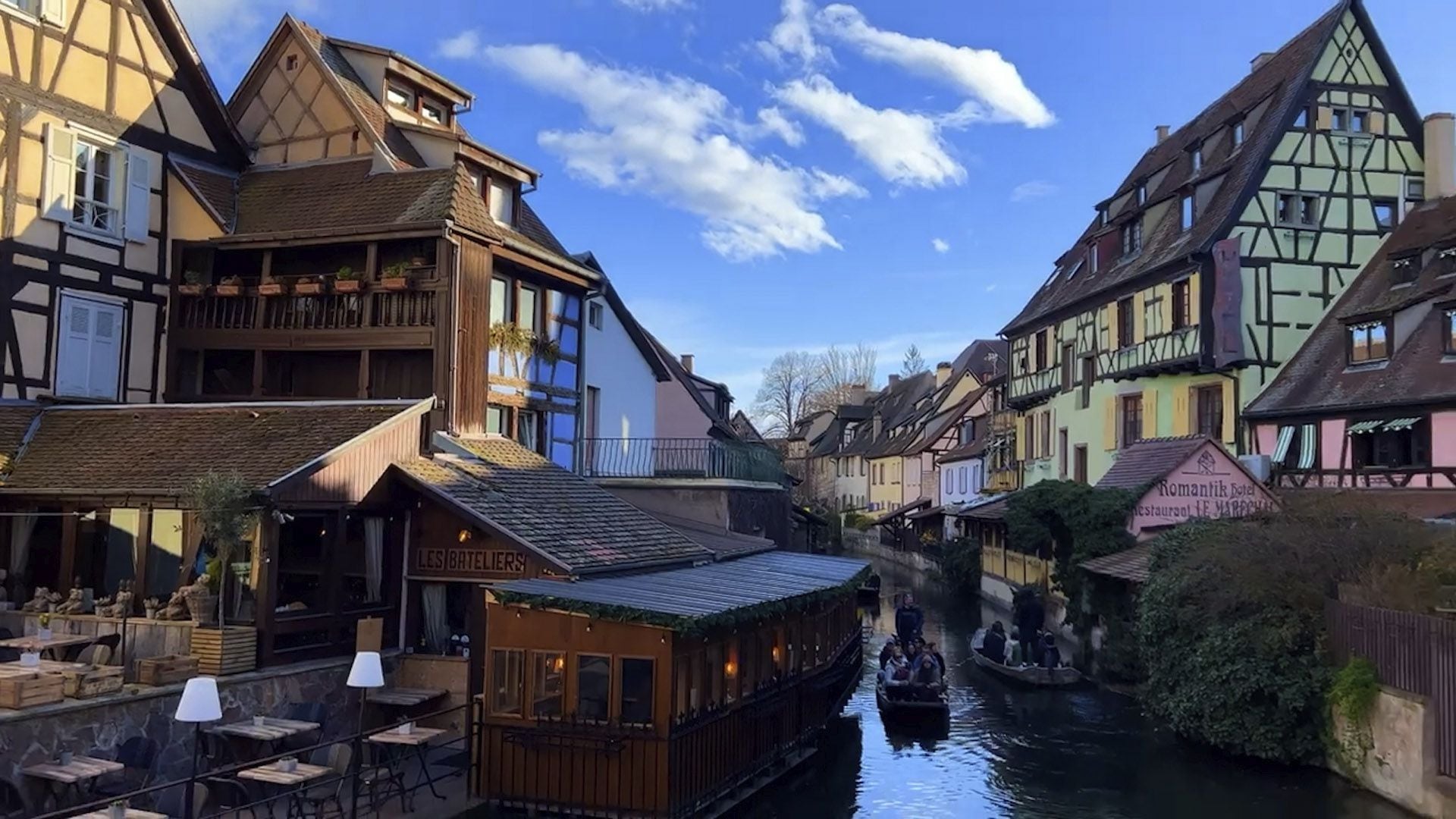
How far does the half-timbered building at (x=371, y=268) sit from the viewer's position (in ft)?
63.7

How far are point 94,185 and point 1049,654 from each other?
20.2m

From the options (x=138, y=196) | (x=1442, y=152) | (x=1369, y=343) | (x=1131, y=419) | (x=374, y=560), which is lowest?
(x=374, y=560)

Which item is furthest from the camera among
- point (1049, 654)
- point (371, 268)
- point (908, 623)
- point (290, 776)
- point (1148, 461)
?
point (1148, 461)

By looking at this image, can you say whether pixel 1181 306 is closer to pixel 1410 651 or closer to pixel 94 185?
pixel 1410 651

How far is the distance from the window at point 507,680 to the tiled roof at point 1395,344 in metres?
20.0

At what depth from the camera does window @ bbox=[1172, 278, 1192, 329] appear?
29672 mm

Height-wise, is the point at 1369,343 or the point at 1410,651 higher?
the point at 1369,343

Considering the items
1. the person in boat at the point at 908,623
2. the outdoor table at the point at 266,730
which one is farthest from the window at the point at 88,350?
the person in boat at the point at 908,623

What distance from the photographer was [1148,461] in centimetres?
2569

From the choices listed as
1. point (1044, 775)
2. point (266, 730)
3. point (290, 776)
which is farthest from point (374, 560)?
point (1044, 775)

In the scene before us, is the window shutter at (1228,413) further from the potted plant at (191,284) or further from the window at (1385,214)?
the potted plant at (191,284)

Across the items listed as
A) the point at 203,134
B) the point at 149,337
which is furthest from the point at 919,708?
the point at 203,134

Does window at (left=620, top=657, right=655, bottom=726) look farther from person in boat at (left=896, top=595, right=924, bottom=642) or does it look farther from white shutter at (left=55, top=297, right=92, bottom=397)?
person in boat at (left=896, top=595, right=924, bottom=642)

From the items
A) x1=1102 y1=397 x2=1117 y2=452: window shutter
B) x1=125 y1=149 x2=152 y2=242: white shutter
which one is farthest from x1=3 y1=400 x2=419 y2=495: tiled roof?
x1=1102 y1=397 x2=1117 y2=452: window shutter
